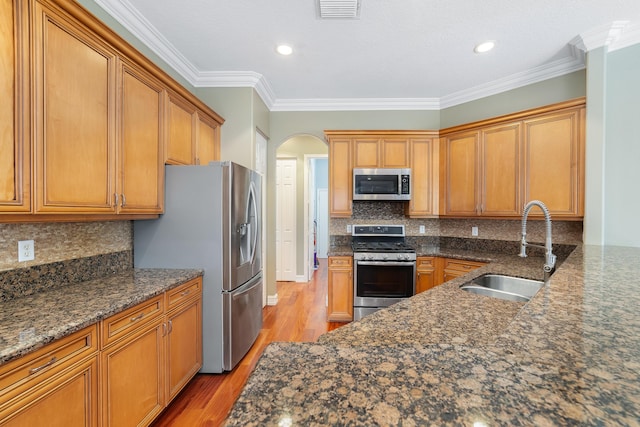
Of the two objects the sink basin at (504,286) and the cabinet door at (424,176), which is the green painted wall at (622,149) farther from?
the cabinet door at (424,176)

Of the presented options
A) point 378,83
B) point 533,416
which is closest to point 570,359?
point 533,416

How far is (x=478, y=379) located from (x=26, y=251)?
210cm

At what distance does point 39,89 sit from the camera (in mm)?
1271

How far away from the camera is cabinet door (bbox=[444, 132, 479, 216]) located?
3.17 meters

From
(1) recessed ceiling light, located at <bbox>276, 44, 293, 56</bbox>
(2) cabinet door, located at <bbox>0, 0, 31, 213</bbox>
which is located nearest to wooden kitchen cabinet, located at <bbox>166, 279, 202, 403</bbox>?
(2) cabinet door, located at <bbox>0, 0, 31, 213</bbox>

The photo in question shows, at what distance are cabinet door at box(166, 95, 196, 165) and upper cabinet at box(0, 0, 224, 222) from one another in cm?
7

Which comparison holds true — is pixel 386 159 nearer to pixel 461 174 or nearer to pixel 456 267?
pixel 461 174

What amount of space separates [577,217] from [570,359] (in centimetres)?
273

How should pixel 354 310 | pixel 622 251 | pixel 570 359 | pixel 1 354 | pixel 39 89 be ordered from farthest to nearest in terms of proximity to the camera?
1. pixel 354 310
2. pixel 622 251
3. pixel 39 89
4. pixel 1 354
5. pixel 570 359

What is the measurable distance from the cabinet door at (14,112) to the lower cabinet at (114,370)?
0.65m

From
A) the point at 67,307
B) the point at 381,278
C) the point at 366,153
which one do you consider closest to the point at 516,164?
the point at 366,153

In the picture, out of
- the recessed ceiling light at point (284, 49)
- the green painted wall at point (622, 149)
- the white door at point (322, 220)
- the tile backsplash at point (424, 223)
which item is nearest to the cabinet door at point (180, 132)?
the recessed ceiling light at point (284, 49)

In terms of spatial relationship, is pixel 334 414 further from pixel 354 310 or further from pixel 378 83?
pixel 378 83

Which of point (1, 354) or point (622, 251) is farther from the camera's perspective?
point (622, 251)
